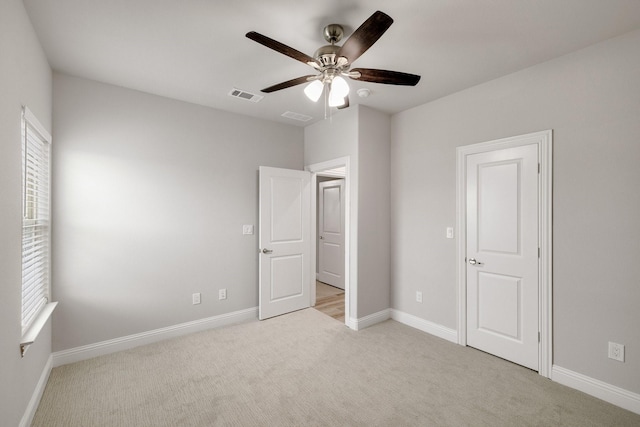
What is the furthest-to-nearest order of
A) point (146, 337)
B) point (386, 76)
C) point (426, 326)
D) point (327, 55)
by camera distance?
point (426, 326)
point (146, 337)
point (386, 76)
point (327, 55)

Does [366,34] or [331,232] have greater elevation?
[366,34]

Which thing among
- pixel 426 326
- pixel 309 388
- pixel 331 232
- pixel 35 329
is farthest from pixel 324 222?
pixel 35 329

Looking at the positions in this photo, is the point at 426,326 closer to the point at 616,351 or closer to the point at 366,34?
the point at 616,351

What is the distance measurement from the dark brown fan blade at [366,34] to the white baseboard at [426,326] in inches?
116

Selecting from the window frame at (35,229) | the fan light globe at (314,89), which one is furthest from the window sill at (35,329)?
the fan light globe at (314,89)

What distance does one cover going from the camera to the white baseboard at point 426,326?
3.20m

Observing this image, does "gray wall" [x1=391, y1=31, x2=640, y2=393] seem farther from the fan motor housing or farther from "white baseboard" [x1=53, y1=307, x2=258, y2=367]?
"white baseboard" [x1=53, y1=307, x2=258, y2=367]

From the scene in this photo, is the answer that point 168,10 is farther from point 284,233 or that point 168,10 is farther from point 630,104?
point 630,104

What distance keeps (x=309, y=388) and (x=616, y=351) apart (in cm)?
233

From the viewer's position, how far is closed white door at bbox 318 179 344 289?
5.48 meters

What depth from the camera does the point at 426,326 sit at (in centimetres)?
343

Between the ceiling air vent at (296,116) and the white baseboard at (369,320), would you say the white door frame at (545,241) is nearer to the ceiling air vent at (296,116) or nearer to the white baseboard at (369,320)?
the white baseboard at (369,320)

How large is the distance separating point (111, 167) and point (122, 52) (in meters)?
1.15

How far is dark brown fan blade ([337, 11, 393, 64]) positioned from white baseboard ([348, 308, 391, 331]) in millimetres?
2845
